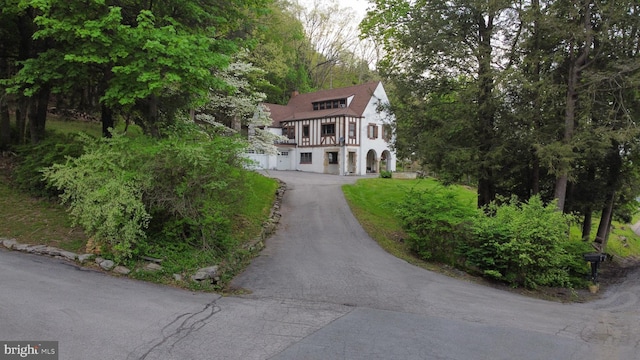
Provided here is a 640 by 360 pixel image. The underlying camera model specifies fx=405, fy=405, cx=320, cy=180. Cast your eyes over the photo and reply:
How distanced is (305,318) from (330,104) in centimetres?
3528

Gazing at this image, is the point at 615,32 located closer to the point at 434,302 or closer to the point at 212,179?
the point at 434,302

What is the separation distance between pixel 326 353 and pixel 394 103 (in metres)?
13.3

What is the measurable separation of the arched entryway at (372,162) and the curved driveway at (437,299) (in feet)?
92.6

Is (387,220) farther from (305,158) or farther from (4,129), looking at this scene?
(305,158)

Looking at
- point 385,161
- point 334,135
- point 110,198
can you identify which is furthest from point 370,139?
point 110,198

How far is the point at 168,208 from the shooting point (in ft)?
29.2

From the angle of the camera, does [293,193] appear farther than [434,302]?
Yes

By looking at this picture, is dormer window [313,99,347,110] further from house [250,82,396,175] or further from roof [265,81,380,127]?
roof [265,81,380,127]

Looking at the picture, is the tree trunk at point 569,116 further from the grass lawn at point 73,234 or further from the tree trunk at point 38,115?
the tree trunk at point 38,115

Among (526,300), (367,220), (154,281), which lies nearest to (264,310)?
(154,281)

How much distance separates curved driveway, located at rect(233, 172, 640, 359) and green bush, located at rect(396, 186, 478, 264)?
134cm

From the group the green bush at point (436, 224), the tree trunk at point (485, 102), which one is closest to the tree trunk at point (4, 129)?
the green bush at point (436, 224)

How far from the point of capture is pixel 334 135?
3806 centimetres

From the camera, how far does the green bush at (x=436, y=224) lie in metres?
12.2
